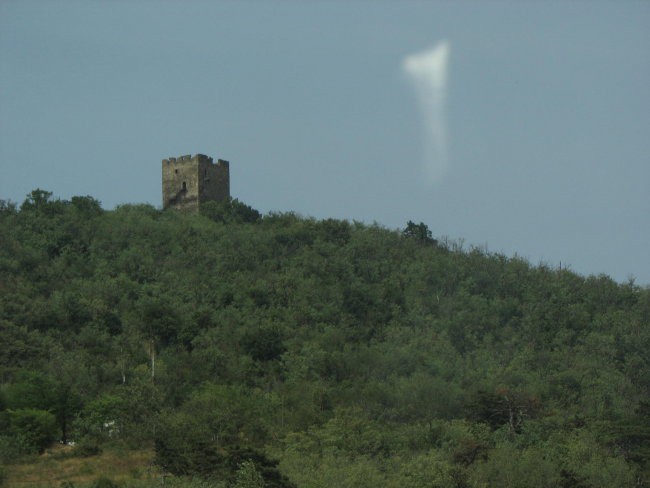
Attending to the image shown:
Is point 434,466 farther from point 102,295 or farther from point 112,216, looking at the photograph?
point 112,216

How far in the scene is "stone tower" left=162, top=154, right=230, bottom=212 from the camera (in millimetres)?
74562

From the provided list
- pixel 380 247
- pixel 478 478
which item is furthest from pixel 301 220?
pixel 478 478

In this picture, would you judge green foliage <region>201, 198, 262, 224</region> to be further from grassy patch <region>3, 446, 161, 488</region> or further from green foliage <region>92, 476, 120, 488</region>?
green foliage <region>92, 476, 120, 488</region>

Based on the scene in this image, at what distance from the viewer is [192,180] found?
7550 cm

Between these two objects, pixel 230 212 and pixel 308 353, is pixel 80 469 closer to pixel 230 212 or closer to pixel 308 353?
pixel 308 353

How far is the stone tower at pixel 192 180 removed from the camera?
245 ft

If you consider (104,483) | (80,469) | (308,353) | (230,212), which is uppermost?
(230,212)

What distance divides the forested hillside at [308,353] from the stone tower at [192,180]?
1535mm

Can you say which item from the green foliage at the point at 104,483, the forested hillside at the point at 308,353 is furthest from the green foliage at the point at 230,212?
the green foliage at the point at 104,483

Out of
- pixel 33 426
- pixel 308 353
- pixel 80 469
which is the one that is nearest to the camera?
pixel 80 469

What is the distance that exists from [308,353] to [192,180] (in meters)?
21.7

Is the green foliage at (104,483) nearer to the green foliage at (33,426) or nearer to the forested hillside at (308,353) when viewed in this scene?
the forested hillside at (308,353)

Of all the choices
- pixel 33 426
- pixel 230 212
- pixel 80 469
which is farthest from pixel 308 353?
pixel 230 212

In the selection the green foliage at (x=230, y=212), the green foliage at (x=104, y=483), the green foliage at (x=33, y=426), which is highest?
the green foliage at (x=230, y=212)
